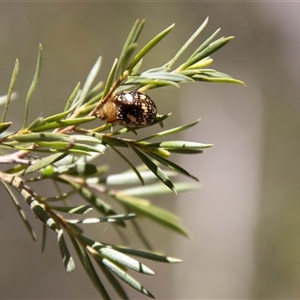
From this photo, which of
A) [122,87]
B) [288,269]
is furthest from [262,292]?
[122,87]

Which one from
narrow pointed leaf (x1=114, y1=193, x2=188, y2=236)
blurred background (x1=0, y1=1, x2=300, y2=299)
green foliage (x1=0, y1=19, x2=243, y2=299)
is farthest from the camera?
blurred background (x1=0, y1=1, x2=300, y2=299)

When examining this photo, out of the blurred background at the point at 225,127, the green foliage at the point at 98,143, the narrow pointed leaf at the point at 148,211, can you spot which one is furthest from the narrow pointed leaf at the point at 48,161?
the blurred background at the point at 225,127

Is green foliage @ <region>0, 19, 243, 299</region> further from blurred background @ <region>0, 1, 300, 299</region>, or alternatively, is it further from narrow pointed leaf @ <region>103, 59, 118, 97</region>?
blurred background @ <region>0, 1, 300, 299</region>

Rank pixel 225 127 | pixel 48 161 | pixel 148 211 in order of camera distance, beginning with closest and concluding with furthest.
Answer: pixel 48 161 → pixel 148 211 → pixel 225 127

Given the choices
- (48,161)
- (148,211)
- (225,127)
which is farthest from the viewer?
(225,127)

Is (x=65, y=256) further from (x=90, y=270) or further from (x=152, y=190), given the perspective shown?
(x=152, y=190)

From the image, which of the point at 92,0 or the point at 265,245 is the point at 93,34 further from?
the point at 265,245

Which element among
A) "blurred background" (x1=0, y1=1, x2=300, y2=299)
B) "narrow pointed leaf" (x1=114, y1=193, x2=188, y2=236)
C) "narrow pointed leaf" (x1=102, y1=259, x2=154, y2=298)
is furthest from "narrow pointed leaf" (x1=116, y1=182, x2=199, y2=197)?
"blurred background" (x1=0, y1=1, x2=300, y2=299)

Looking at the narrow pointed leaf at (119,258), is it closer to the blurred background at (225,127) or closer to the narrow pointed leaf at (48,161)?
the narrow pointed leaf at (48,161)

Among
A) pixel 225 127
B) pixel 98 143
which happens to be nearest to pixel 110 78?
pixel 98 143
